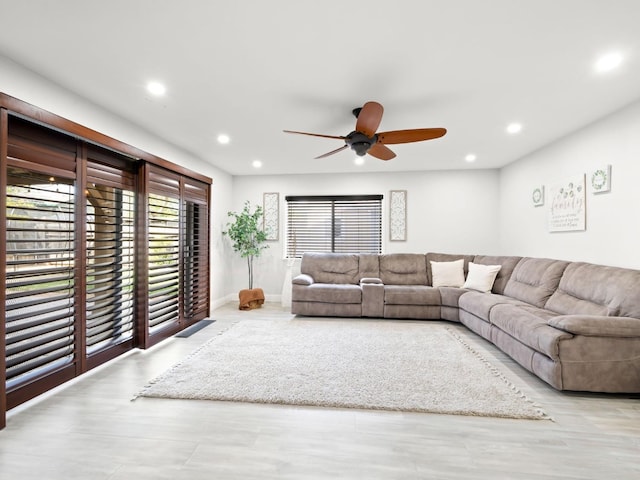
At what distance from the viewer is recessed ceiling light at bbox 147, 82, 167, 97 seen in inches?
97.0

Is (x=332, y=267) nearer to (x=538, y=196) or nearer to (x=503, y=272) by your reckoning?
(x=503, y=272)

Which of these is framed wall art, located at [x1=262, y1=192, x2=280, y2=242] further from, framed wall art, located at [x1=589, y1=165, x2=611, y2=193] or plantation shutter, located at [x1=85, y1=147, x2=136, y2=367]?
framed wall art, located at [x1=589, y1=165, x2=611, y2=193]

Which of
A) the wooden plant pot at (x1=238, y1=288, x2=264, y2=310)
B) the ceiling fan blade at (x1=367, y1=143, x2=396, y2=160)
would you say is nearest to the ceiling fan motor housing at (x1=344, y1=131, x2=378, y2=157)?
the ceiling fan blade at (x1=367, y1=143, x2=396, y2=160)

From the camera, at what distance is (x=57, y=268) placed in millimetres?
2350

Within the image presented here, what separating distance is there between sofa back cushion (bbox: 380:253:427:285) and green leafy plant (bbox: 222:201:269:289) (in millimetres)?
2256

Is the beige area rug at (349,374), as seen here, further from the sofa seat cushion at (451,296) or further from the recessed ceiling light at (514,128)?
the recessed ceiling light at (514,128)

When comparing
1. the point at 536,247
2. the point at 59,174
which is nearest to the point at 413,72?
the point at 59,174

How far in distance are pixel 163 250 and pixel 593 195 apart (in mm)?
4826

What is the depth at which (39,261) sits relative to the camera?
2.21 meters

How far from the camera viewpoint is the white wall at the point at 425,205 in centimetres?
543

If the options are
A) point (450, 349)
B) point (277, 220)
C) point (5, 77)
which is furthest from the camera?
point (277, 220)

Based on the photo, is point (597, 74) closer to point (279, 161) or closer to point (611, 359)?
point (611, 359)

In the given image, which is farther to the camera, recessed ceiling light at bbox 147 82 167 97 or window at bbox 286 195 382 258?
window at bbox 286 195 382 258

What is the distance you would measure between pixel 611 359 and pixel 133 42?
13.2 feet
